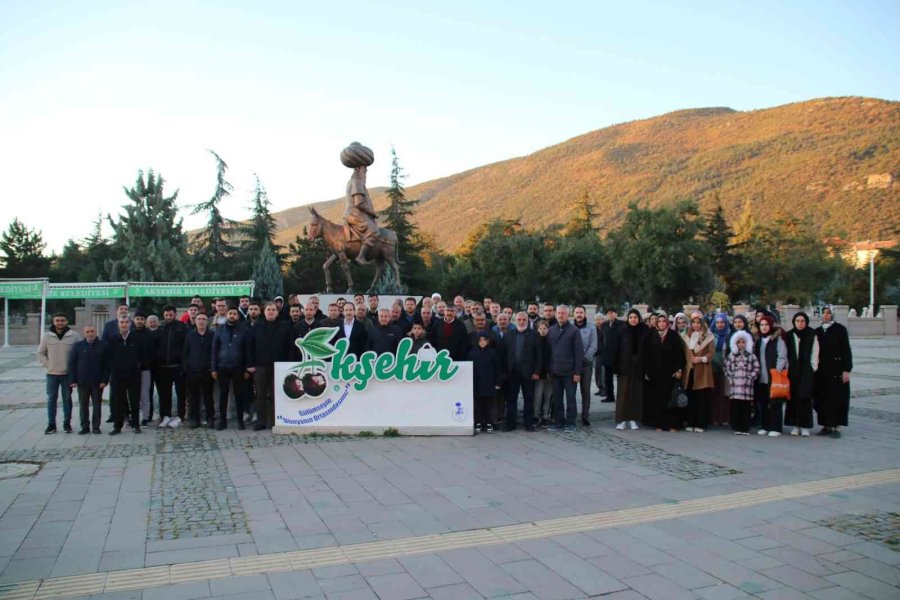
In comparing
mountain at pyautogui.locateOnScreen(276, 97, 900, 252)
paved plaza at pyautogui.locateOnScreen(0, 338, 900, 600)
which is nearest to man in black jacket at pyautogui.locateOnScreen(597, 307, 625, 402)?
paved plaza at pyautogui.locateOnScreen(0, 338, 900, 600)

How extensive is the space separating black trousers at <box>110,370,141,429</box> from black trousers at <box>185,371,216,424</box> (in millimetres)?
657

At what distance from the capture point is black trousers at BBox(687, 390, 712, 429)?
9.55m

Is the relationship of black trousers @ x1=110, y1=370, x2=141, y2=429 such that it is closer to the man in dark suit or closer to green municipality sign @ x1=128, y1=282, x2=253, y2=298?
the man in dark suit

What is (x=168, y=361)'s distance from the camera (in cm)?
973

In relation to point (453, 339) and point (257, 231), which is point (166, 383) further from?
point (257, 231)

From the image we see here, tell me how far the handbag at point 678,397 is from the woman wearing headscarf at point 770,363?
0.99m

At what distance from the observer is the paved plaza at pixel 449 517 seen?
433cm

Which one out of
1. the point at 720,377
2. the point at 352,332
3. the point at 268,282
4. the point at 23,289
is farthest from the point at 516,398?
the point at 268,282

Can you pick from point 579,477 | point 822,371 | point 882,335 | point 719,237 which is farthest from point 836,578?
point 719,237

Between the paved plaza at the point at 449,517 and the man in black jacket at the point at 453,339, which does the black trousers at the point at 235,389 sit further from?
the man in black jacket at the point at 453,339

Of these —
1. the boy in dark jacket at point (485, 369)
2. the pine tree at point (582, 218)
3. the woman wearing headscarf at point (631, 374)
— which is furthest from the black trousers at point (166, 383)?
the pine tree at point (582, 218)

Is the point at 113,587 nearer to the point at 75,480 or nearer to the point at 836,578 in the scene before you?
the point at 75,480

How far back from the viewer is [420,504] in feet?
19.6

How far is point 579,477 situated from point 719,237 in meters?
48.0
